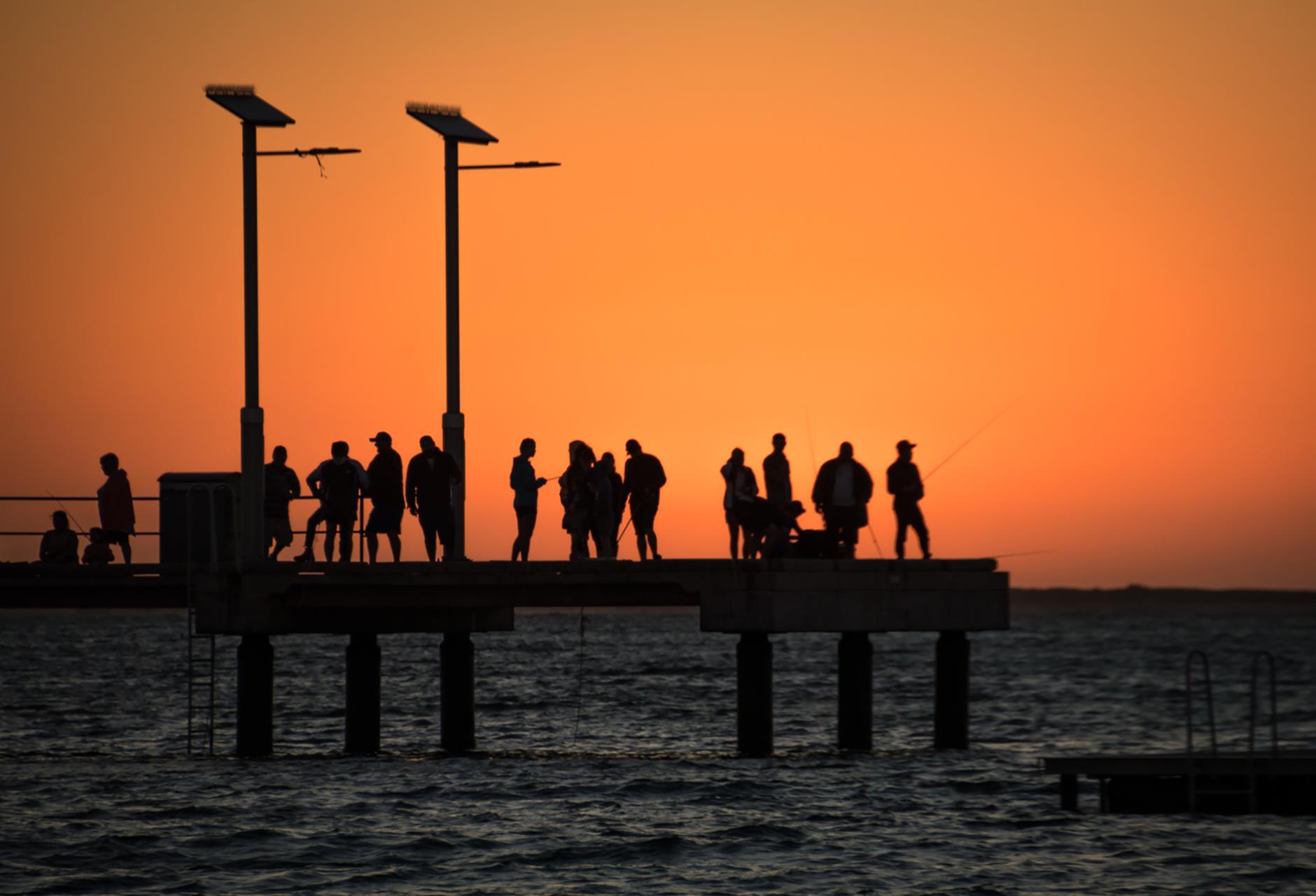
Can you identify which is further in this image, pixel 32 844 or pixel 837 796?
pixel 837 796

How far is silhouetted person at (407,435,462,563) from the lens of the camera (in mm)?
29906

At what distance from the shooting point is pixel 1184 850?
2477cm

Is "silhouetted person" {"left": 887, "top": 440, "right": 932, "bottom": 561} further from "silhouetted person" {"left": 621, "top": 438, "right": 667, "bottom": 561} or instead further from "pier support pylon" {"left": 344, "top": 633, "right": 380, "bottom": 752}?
"pier support pylon" {"left": 344, "top": 633, "right": 380, "bottom": 752}

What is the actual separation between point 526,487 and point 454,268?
390cm

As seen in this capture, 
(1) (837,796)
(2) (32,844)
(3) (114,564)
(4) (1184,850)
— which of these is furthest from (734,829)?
(3) (114,564)

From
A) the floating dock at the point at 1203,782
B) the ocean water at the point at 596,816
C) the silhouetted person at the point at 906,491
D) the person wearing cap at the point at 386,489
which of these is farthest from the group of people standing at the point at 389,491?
the floating dock at the point at 1203,782

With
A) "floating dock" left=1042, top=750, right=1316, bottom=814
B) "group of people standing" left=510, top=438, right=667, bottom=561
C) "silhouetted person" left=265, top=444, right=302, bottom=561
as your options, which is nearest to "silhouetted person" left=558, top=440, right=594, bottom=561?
"group of people standing" left=510, top=438, right=667, bottom=561

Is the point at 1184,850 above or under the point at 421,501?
under

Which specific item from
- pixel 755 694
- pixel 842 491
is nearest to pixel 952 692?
pixel 755 694

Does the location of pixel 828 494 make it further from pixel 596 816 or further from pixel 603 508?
pixel 596 816

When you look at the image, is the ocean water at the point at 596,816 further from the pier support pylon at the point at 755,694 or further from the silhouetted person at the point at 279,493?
the silhouetted person at the point at 279,493

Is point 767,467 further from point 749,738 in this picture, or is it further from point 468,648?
point 468,648

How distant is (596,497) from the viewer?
30641 millimetres

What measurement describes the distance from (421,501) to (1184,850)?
1129cm
